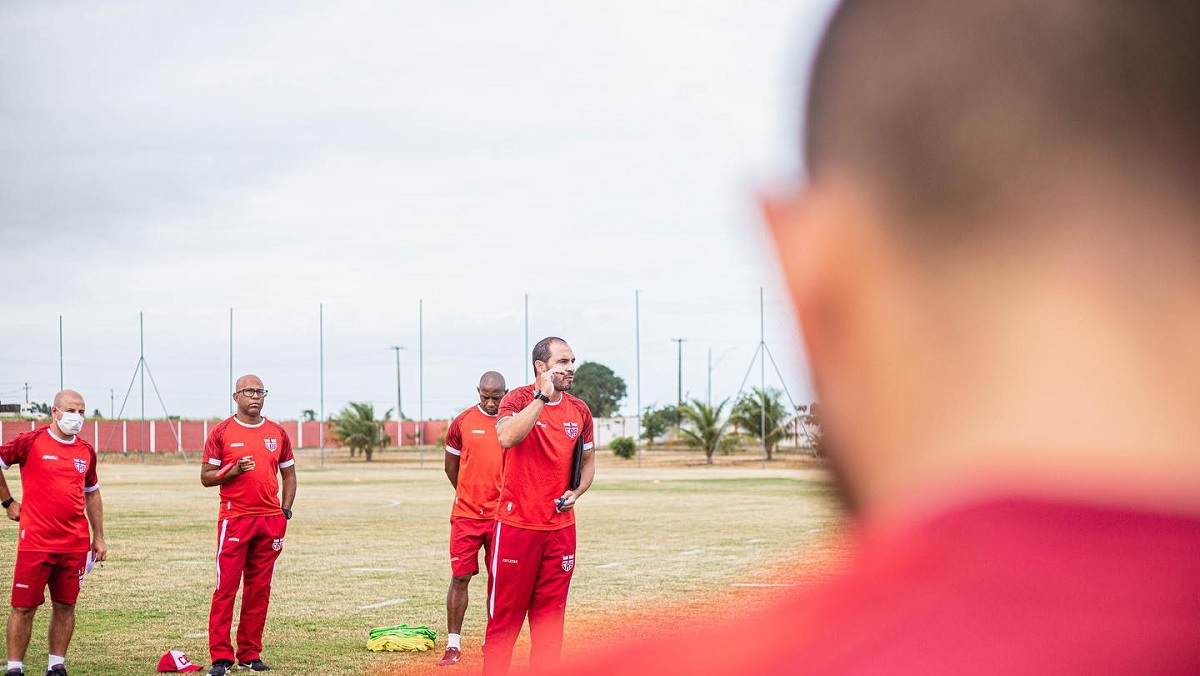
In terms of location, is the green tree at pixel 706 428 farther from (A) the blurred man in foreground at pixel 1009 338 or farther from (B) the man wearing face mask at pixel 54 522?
(A) the blurred man in foreground at pixel 1009 338

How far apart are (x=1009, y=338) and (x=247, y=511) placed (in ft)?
31.8

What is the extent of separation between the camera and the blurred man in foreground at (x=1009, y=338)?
628mm

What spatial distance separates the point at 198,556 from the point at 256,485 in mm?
7815

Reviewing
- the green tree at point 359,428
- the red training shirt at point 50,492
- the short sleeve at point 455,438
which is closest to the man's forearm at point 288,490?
the short sleeve at point 455,438

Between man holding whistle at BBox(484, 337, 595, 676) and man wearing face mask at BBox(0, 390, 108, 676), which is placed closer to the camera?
man holding whistle at BBox(484, 337, 595, 676)

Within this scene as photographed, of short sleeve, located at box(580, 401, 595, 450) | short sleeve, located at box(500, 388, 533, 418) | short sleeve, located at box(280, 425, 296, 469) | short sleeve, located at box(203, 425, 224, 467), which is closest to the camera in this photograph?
short sleeve, located at box(500, 388, 533, 418)

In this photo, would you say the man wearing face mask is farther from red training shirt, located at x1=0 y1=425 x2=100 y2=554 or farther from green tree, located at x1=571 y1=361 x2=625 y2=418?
green tree, located at x1=571 y1=361 x2=625 y2=418

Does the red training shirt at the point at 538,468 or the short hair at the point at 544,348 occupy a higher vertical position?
the short hair at the point at 544,348

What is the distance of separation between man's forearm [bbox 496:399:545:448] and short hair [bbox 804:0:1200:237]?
724 centimetres

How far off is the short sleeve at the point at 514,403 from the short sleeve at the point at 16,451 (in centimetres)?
382

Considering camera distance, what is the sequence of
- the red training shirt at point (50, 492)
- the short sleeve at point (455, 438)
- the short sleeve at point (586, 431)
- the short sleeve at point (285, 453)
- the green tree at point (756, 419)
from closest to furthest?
the short sleeve at point (586, 431) < the red training shirt at point (50, 492) < the short sleeve at point (455, 438) < the short sleeve at point (285, 453) < the green tree at point (756, 419)

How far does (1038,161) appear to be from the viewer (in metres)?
0.69

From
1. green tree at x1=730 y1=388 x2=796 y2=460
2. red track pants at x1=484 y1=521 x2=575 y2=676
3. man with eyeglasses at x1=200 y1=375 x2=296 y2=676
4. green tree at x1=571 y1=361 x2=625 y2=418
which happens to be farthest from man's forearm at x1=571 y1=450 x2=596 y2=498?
green tree at x1=571 y1=361 x2=625 y2=418

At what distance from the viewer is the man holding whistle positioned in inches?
312
